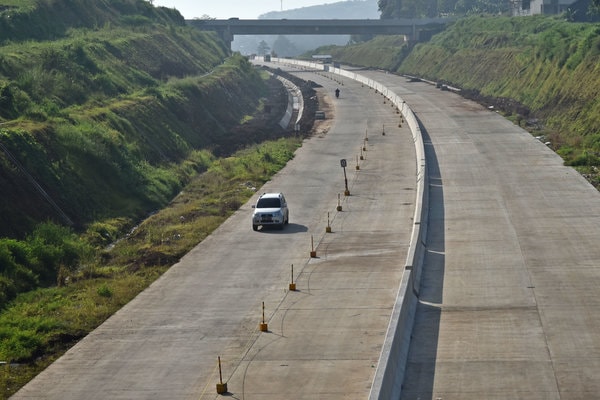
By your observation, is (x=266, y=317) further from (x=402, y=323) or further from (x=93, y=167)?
(x=93, y=167)

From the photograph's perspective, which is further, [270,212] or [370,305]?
[270,212]

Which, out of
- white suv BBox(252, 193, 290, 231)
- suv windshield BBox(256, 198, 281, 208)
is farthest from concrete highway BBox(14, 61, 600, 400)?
suv windshield BBox(256, 198, 281, 208)

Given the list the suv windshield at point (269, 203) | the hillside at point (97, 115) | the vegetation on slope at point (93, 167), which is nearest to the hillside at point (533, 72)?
the suv windshield at point (269, 203)

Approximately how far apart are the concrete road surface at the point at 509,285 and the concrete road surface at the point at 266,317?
1.48 metres

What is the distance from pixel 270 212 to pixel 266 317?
14.3 m

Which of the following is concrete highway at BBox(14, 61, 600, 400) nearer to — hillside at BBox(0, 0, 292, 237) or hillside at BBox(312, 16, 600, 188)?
hillside at BBox(0, 0, 292, 237)

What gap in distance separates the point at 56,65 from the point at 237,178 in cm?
1964

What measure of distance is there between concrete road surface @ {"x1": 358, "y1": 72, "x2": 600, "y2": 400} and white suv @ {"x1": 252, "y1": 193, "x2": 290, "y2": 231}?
6373mm

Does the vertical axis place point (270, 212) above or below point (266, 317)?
below

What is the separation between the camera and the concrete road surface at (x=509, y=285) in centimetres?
2397

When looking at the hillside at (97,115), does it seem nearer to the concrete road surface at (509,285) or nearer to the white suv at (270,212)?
the white suv at (270,212)

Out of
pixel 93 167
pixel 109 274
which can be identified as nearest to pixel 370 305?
pixel 109 274

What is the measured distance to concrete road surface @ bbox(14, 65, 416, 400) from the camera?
2445 cm

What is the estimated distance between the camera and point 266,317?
3030 centimetres
